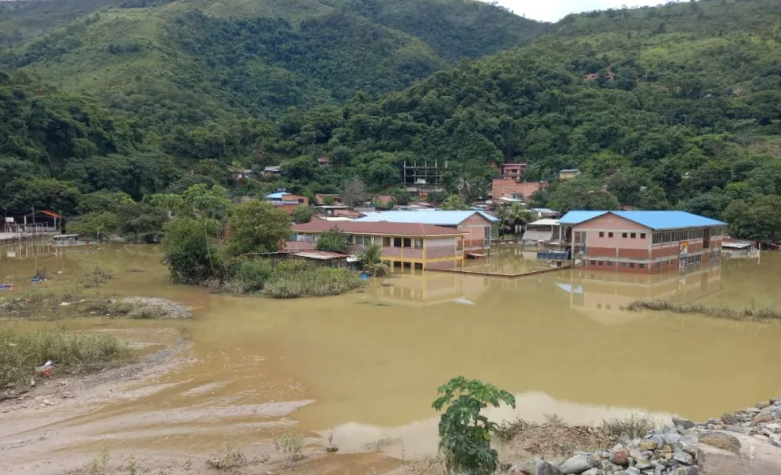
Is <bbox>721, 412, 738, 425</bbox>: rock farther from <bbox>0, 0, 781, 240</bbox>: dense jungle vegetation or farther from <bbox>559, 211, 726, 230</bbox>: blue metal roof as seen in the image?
<bbox>0, 0, 781, 240</bbox>: dense jungle vegetation

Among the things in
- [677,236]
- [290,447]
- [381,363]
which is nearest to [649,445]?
[290,447]

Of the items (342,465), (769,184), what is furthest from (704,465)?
(769,184)

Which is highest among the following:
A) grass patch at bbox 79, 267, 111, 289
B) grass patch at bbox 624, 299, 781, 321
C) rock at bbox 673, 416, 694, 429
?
rock at bbox 673, 416, 694, 429

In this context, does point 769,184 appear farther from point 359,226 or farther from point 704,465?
point 704,465

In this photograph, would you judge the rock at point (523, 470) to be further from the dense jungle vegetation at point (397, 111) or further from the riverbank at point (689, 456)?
the dense jungle vegetation at point (397, 111)

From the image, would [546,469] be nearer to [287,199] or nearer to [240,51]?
[287,199]

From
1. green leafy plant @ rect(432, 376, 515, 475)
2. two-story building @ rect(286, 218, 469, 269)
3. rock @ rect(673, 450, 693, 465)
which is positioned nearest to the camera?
rock @ rect(673, 450, 693, 465)

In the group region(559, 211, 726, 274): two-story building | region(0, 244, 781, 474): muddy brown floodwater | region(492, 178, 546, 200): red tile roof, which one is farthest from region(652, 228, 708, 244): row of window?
region(492, 178, 546, 200): red tile roof
